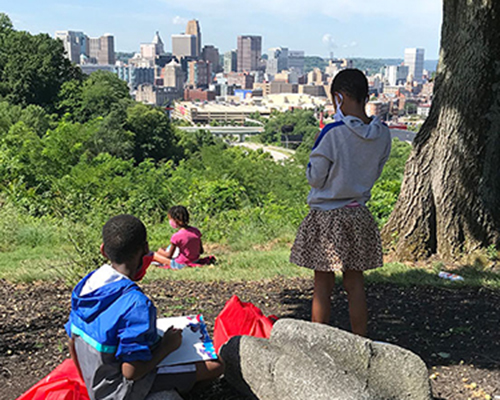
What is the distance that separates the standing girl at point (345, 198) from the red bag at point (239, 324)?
29cm

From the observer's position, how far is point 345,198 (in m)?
3.15

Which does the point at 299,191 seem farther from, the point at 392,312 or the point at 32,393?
the point at 32,393

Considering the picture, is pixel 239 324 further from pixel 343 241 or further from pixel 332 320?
pixel 332 320

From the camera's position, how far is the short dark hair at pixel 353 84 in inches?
121

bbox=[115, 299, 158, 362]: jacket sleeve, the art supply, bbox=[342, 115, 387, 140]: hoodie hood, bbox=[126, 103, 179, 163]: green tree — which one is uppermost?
bbox=[342, 115, 387, 140]: hoodie hood

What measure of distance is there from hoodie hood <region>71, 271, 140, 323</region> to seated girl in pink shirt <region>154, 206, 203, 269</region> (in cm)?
369

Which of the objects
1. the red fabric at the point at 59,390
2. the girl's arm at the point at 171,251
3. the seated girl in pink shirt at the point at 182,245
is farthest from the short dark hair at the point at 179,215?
the red fabric at the point at 59,390

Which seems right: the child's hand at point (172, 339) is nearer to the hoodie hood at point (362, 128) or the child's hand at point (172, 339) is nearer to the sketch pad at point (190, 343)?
the sketch pad at point (190, 343)

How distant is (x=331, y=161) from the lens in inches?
122

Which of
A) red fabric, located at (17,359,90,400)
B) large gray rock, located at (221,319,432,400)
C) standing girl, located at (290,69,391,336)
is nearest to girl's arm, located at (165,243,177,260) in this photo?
standing girl, located at (290,69,391,336)

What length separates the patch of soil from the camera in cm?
302

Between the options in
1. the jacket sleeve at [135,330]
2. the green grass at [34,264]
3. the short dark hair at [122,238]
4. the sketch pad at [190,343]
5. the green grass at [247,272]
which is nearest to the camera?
the jacket sleeve at [135,330]

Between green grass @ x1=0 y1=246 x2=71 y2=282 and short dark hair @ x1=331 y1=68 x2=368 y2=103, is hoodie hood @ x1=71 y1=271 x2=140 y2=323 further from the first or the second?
green grass @ x1=0 y1=246 x2=71 y2=282

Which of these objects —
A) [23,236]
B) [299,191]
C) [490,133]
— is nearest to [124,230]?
[490,133]
